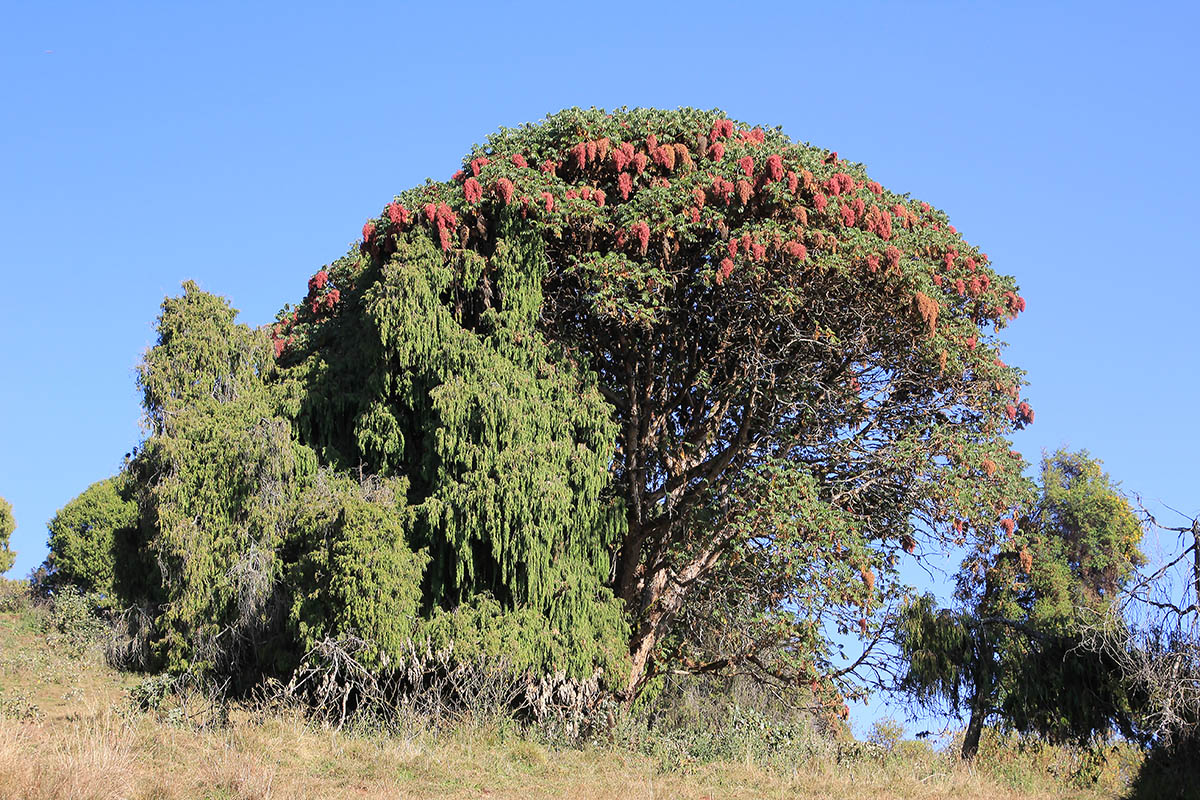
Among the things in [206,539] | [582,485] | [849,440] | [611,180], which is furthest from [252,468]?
[849,440]

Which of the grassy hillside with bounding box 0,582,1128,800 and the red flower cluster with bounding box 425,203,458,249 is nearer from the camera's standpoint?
the grassy hillside with bounding box 0,582,1128,800

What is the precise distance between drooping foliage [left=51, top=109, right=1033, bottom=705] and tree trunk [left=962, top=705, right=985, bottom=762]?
5.84ft

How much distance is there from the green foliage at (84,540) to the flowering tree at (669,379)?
20.0 meters

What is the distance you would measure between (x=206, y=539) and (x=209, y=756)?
426cm

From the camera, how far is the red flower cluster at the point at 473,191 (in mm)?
16234

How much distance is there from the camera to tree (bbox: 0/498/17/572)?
142ft

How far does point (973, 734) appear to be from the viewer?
16328 mm

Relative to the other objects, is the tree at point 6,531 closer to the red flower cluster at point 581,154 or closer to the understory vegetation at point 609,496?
the understory vegetation at point 609,496

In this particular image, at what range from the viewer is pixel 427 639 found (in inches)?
572

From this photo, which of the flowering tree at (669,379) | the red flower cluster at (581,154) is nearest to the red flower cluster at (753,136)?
the flowering tree at (669,379)

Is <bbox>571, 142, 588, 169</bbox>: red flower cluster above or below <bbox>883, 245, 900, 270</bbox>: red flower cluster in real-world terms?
above

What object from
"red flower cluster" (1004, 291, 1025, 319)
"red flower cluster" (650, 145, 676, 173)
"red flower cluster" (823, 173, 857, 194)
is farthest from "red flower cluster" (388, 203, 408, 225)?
"red flower cluster" (1004, 291, 1025, 319)

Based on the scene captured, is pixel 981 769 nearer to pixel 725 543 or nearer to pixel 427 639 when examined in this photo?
pixel 725 543

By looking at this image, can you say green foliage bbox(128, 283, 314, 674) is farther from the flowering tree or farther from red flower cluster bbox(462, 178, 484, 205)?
red flower cluster bbox(462, 178, 484, 205)
